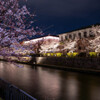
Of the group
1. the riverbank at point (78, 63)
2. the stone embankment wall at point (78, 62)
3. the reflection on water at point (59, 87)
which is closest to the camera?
the reflection on water at point (59, 87)

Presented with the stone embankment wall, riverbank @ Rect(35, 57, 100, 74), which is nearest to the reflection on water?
riverbank @ Rect(35, 57, 100, 74)

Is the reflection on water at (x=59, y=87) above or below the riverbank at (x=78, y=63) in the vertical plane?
below

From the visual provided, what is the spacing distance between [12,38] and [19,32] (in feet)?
1.42

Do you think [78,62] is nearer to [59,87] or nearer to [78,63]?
[78,63]

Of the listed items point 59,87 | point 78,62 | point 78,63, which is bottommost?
Result: point 59,87

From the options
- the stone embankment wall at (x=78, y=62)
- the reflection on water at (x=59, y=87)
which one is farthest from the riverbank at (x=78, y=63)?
the reflection on water at (x=59, y=87)

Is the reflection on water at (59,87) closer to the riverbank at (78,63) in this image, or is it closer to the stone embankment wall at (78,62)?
the riverbank at (78,63)

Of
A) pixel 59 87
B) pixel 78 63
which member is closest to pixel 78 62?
pixel 78 63

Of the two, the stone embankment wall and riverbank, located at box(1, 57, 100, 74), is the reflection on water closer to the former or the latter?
riverbank, located at box(1, 57, 100, 74)

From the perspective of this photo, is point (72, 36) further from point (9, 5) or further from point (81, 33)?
point (9, 5)

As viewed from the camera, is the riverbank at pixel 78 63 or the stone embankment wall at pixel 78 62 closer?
the riverbank at pixel 78 63

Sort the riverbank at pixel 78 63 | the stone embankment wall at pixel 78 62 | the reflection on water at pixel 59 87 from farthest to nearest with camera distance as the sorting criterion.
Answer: the stone embankment wall at pixel 78 62
the riverbank at pixel 78 63
the reflection on water at pixel 59 87

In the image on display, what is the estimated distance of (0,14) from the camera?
638 cm

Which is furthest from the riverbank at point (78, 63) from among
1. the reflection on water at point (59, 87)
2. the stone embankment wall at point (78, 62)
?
the reflection on water at point (59, 87)
